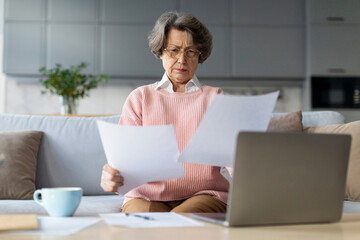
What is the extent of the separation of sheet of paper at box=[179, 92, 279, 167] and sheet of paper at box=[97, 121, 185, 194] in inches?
2.0

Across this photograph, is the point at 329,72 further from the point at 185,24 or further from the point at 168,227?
the point at 168,227

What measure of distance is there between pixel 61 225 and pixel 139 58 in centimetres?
384

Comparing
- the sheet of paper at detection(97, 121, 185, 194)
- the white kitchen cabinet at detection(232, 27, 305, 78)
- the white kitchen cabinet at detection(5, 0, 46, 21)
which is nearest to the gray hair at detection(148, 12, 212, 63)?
the sheet of paper at detection(97, 121, 185, 194)

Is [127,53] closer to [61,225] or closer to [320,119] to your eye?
[320,119]

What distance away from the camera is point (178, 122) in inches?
62.1

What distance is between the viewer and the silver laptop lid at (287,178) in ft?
2.65

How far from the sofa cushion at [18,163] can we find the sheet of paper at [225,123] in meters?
1.24

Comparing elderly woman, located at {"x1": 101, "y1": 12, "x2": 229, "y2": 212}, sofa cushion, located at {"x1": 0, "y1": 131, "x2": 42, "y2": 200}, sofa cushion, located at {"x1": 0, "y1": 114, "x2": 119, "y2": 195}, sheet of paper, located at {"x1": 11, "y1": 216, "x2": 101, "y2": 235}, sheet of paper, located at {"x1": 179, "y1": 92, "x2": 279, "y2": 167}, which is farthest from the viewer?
sofa cushion, located at {"x1": 0, "y1": 114, "x2": 119, "y2": 195}

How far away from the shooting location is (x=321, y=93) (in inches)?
183

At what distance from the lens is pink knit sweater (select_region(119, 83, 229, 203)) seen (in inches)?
58.2

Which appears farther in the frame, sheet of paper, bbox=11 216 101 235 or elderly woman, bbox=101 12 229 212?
elderly woman, bbox=101 12 229 212

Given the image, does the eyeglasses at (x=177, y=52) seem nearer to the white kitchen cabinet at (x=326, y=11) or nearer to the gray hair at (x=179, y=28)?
the gray hair at (x=179, y=28)

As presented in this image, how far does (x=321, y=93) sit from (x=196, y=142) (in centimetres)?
393

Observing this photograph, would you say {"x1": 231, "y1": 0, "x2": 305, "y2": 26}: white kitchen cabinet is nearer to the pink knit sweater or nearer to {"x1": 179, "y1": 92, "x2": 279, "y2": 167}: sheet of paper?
the pink knit sweater
